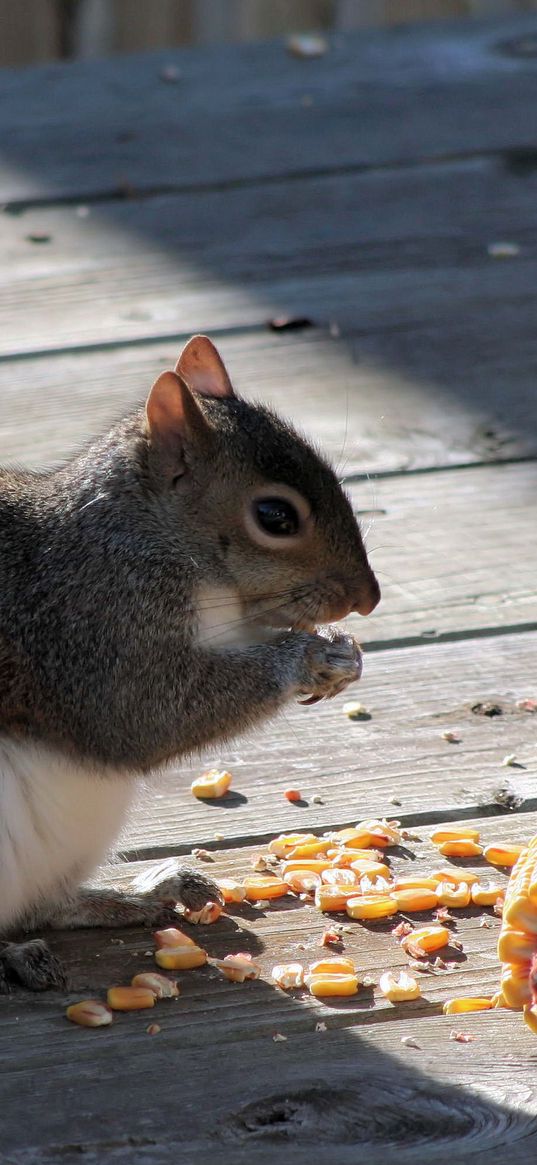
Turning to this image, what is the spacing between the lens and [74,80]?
373cm

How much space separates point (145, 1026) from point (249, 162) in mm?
2271

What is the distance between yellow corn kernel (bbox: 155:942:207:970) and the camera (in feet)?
4.81

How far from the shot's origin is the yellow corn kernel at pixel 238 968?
1438 millimetres

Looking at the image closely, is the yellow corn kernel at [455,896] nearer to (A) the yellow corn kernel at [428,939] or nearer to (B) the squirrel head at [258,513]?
(A) the yellow corn kernel at [428,939]

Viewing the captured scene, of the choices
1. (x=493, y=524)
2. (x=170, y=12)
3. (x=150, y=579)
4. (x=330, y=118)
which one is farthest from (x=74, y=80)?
(x=150, y=579)

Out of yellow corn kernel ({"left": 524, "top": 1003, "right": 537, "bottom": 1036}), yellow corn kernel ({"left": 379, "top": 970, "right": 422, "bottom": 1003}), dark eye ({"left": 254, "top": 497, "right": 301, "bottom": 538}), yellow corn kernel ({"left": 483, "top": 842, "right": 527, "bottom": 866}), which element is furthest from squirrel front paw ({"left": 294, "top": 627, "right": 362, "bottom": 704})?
yellow corn kernel ({"left": 524, "top": 1003, "right": 537, "bottom": 1036})

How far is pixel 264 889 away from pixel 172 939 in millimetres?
109

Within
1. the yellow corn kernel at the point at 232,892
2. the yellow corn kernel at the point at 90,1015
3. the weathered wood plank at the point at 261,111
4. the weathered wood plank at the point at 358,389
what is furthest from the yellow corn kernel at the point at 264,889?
the weathered wood plank at the point at 261,111

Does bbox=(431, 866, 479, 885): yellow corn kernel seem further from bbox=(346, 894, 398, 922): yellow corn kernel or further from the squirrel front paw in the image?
the squirrel front paw

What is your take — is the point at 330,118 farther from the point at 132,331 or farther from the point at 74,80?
the point at 132,331

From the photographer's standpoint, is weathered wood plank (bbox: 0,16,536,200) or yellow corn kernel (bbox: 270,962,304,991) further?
weathered wood plank (bbox: 0,16,536,200)

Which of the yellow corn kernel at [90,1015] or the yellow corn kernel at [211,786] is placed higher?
the yellow corn kernel at [90,1015]

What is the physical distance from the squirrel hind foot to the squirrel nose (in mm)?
468

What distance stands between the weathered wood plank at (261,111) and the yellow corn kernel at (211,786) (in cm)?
171
